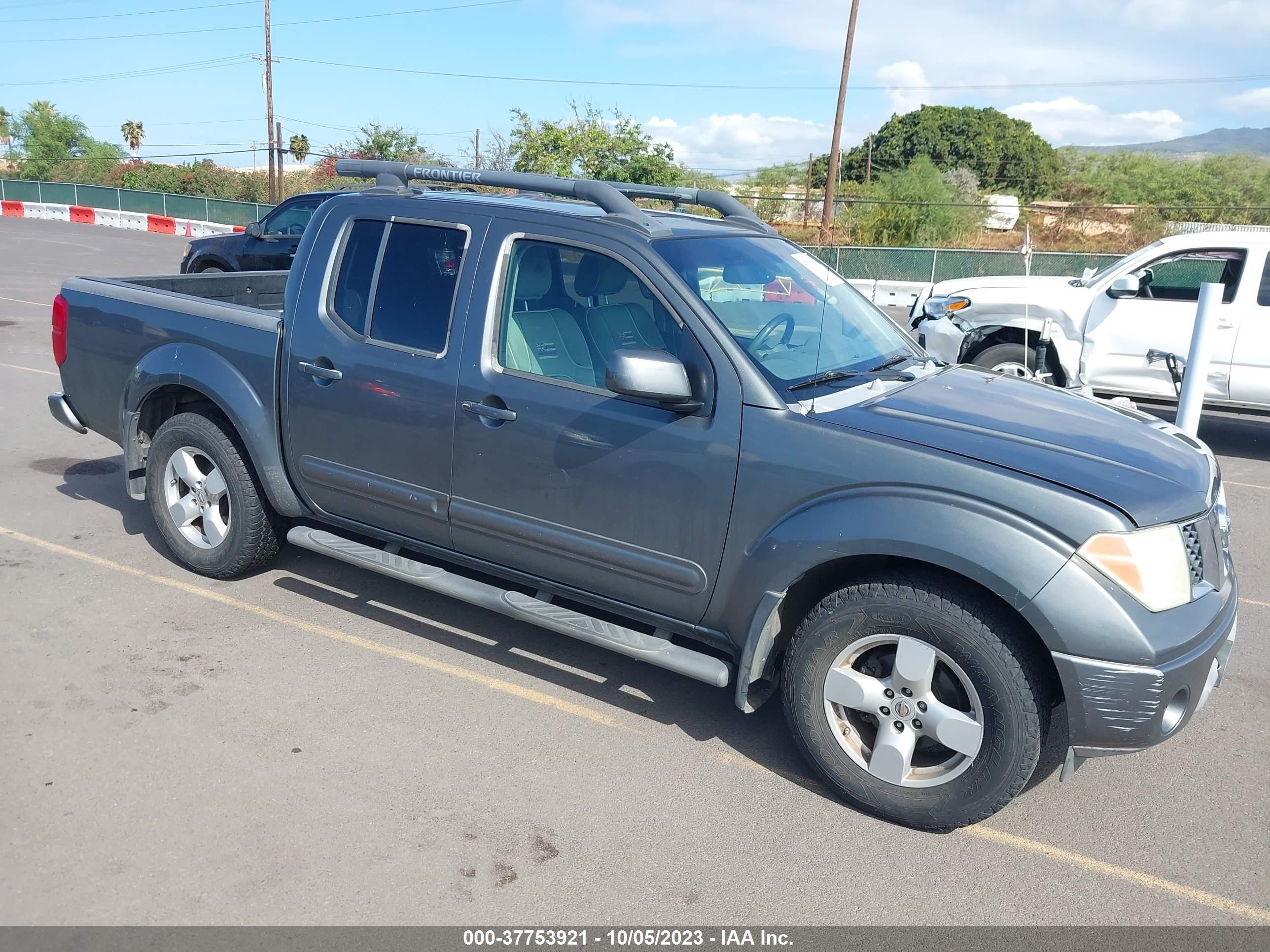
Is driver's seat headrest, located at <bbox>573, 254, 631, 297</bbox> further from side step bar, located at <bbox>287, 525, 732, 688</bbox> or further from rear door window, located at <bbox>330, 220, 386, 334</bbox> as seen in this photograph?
side step bar, located at <bbox>287, 525, 732, 688</bbox>

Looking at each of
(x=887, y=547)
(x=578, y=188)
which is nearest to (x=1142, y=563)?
(x=887, y=547)

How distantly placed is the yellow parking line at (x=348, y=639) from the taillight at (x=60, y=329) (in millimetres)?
1046

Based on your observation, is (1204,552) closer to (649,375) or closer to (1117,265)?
(649,375)

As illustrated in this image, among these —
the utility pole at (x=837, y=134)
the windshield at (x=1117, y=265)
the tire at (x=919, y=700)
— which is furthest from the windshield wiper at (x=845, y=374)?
the utility pole at (x=837, y=134)

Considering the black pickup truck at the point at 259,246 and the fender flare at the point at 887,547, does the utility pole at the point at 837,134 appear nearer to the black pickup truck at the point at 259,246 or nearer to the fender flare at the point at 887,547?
the black pickup truck at the point at 259,246

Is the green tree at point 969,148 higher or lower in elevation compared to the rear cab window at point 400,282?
higher

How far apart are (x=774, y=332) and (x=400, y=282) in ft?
5.39

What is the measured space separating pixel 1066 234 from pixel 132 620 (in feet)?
117

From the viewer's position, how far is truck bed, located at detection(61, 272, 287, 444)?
491 cm

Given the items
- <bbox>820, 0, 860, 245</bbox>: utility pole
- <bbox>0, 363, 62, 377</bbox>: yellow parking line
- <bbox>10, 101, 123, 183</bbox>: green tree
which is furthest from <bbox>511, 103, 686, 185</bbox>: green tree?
<bbox>10, 101, 123, 183</bbox>: green tree

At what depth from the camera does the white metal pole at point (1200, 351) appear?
575 centimetres

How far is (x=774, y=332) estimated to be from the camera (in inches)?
159

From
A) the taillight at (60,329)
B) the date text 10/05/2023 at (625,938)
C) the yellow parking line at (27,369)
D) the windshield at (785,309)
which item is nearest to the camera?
the date text 10/05/2023 at (625,938)

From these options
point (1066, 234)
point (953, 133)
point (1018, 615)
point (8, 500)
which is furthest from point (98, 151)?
point (1018, 615)
